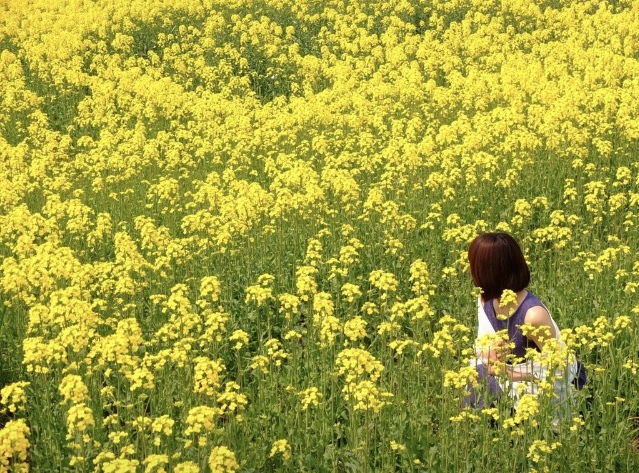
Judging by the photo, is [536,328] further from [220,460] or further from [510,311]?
[220,460]

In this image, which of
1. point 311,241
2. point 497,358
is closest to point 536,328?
point 497,358

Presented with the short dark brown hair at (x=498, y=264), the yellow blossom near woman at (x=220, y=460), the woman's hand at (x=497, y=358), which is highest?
the short dark brown hair at (x=498, y=264)

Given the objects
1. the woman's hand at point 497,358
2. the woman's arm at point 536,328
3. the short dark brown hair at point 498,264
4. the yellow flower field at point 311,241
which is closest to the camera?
the woman's hand at point 497,358

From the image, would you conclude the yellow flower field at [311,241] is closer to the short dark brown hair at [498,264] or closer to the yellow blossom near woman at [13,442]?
the yellow blossom near woman at [13,442]

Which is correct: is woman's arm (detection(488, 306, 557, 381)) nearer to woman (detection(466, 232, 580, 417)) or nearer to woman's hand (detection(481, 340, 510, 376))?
woman (detection(466, 232, 580, 417))

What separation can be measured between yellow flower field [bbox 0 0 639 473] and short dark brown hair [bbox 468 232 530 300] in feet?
1.32

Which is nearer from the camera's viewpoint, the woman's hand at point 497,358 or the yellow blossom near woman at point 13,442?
the yellow blossom near woman at point 13,442

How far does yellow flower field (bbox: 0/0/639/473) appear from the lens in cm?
507

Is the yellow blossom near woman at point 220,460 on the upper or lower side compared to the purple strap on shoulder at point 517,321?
lower

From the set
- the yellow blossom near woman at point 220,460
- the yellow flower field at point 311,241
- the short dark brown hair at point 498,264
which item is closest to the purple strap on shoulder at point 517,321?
the short dark brown hair at point 498,264

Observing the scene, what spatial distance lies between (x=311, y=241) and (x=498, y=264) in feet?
6.62

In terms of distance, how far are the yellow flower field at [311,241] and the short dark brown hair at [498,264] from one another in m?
0.40

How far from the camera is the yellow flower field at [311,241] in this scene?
199 inches

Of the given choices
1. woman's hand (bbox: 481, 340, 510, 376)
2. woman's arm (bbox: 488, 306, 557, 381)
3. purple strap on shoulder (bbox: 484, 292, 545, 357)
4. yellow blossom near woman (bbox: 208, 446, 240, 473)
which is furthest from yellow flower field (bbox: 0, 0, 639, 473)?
purple strap on shoulder (bbox: 484, 292, 545, 357)
